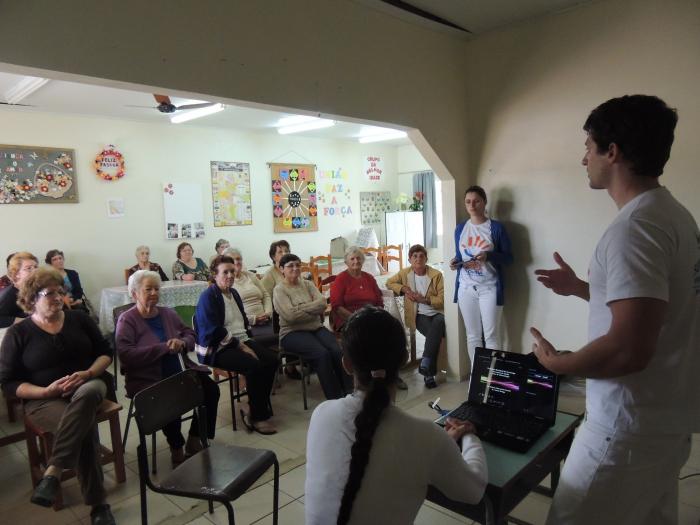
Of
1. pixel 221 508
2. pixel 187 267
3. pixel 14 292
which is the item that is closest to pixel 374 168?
pixel 187 267

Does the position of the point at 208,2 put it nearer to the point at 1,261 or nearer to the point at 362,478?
the point at 362,478

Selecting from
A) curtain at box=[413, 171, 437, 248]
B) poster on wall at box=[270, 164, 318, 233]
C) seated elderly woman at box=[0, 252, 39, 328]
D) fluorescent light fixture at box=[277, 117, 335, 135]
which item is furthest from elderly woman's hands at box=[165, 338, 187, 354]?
curtain at box=[413, 171, 437, 248]

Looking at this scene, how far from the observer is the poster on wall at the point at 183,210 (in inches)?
260

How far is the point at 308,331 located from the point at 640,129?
113 inches

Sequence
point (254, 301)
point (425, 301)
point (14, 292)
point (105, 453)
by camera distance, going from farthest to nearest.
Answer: point (254, 301) → point (425, 301) → point (14, 292) → point (105, 453)

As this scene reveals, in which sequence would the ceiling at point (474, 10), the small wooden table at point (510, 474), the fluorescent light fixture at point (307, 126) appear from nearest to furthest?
the small wooden table at point (510, 474) → the ceiling at point (474, 10) → the fluorescent light fixture at point (307, 126)

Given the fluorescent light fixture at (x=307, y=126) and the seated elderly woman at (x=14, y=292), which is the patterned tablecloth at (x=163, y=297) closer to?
the seated elderly woman at (x=14, y=292)

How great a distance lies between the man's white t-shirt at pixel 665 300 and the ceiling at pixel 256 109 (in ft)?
8.10

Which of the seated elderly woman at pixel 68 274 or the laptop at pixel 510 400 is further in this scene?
the seated elderly woman at pixel 68 274

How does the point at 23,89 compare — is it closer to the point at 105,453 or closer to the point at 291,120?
the point at 291,120

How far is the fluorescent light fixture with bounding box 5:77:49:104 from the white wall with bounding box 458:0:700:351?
12.3ft

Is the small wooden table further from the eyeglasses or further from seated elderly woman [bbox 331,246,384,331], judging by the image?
seated elderly woman [bbox 331,246,384,331]

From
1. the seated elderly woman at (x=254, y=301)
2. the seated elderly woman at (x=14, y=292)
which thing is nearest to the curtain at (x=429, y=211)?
the seated elderly woman at (x=254, y=301)

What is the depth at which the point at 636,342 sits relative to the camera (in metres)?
1.02
